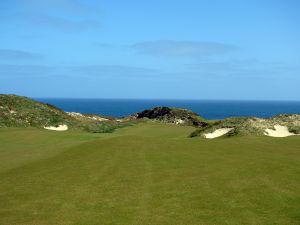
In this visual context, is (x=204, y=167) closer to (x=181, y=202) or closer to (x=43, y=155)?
(x=181, y=202)

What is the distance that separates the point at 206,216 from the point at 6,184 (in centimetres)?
1037

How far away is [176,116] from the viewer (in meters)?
82.6

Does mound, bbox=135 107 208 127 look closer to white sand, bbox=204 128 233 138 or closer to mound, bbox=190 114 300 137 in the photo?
mound, bbox=190 114 300 137

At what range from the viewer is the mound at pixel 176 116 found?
250ft

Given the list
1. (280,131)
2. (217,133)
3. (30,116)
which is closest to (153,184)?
(217,133)

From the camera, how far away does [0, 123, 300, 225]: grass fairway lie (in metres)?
14.1

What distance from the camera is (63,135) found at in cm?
3878

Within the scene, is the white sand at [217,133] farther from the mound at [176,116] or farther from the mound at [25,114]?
the mound at [176,116]

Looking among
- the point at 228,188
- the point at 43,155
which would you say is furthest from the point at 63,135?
the point at 228,188

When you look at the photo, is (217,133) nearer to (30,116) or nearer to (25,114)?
(30,116)

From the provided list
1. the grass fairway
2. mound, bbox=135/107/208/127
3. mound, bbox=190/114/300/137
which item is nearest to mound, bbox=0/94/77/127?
mound, bbox=135/107/208/127

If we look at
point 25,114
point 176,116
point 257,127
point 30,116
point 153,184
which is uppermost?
point 257,127

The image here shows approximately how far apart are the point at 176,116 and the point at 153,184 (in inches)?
2554

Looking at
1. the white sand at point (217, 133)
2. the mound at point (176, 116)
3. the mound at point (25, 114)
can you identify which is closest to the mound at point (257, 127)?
the white sand at point (217, 133)
